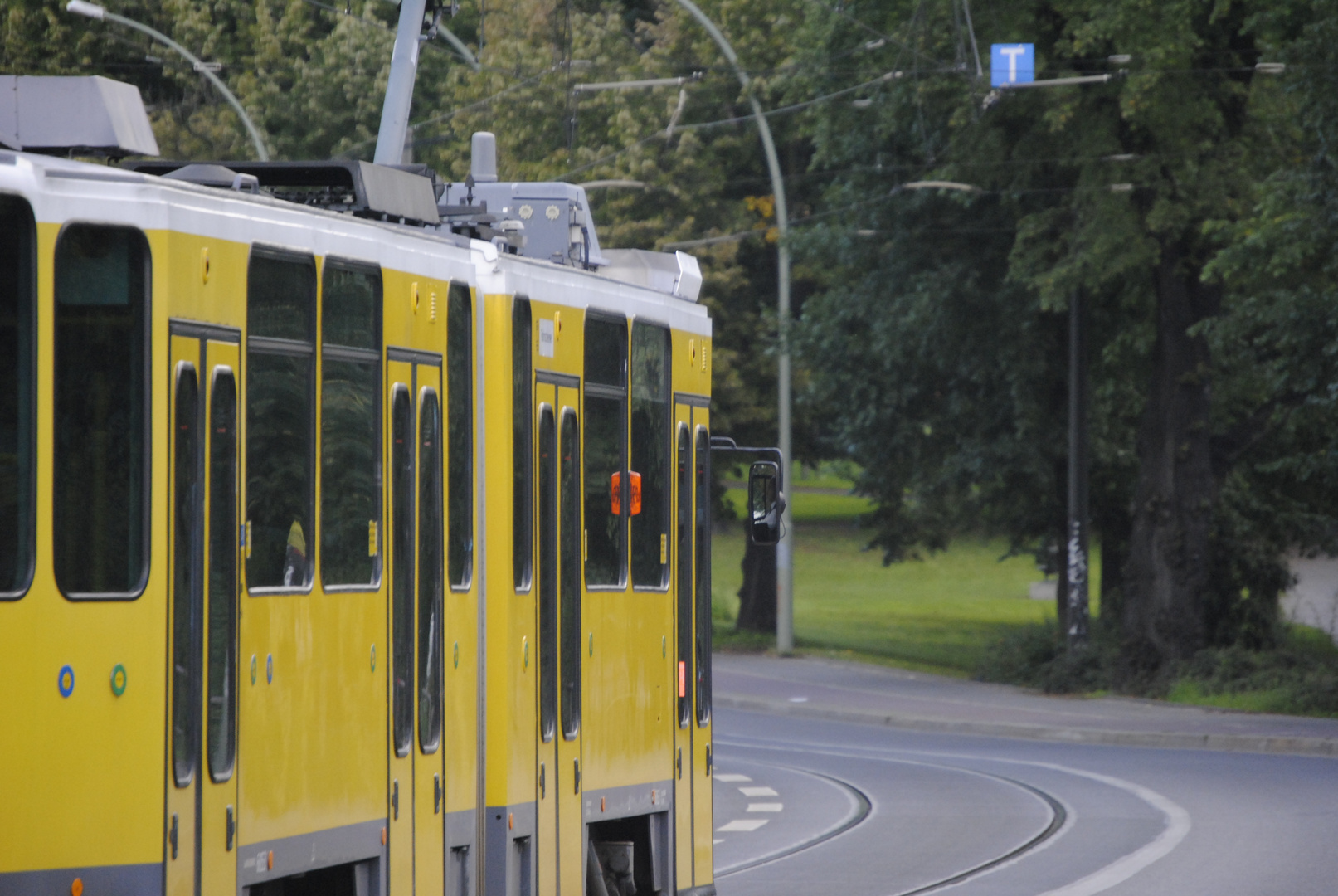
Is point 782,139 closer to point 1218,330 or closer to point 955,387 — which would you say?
point 955,387

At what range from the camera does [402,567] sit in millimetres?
7387

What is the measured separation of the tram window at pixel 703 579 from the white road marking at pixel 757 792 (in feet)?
27.7

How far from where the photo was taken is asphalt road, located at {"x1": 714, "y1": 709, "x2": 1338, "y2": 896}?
13461 millimetres

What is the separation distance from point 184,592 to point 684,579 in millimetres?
4774

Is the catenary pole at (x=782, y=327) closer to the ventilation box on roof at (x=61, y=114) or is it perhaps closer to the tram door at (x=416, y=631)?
the tram door at (x=416, y=631)

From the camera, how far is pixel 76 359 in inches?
226

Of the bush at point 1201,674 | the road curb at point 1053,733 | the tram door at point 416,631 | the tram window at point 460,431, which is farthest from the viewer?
the bush at point 1201,674

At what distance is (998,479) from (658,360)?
74.0 feet

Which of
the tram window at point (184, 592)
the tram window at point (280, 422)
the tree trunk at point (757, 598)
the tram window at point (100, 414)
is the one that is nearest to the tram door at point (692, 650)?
the tram window at point (280, 422)

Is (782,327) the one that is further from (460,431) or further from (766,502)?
(460,431)

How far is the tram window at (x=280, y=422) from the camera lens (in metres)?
6.37

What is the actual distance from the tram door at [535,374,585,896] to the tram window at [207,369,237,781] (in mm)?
2406

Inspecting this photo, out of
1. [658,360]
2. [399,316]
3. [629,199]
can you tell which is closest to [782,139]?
[629,199]

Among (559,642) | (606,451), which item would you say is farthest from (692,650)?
(559,642)
